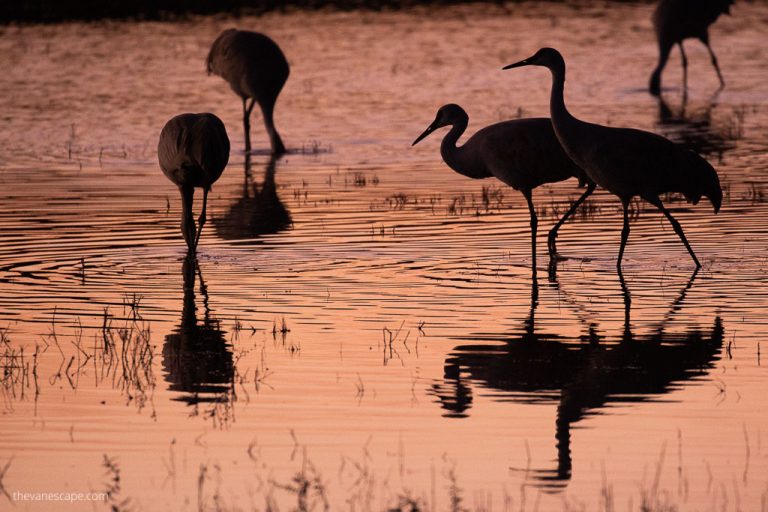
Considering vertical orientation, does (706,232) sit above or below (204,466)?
above

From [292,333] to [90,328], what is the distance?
4.34 feet

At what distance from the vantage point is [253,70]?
22.2 m

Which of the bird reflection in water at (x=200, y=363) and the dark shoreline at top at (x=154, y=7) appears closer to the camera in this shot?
the bird reflection in water at (x=200, y=363)

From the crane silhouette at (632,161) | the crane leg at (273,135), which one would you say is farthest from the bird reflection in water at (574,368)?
the crane leg at (273,135)

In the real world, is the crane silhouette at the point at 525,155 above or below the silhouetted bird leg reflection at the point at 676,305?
above

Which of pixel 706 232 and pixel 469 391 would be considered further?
pixel 706 232

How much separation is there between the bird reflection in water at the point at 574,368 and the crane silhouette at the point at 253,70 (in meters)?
11.8

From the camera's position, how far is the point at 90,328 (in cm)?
1069

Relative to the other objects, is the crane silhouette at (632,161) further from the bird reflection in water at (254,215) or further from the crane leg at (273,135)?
the crane leg at (273,135)

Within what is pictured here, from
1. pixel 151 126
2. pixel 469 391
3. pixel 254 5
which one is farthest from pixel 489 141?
pixel 254 5

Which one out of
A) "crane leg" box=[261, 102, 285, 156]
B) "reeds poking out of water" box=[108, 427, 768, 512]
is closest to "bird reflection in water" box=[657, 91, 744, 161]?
"crane leg" box=[261, 102, 285, 156]

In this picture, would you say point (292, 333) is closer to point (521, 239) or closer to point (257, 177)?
point (521, 239)

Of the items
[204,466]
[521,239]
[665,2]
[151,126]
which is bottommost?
[204,466]

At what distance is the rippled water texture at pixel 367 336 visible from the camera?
7500 millimetres
